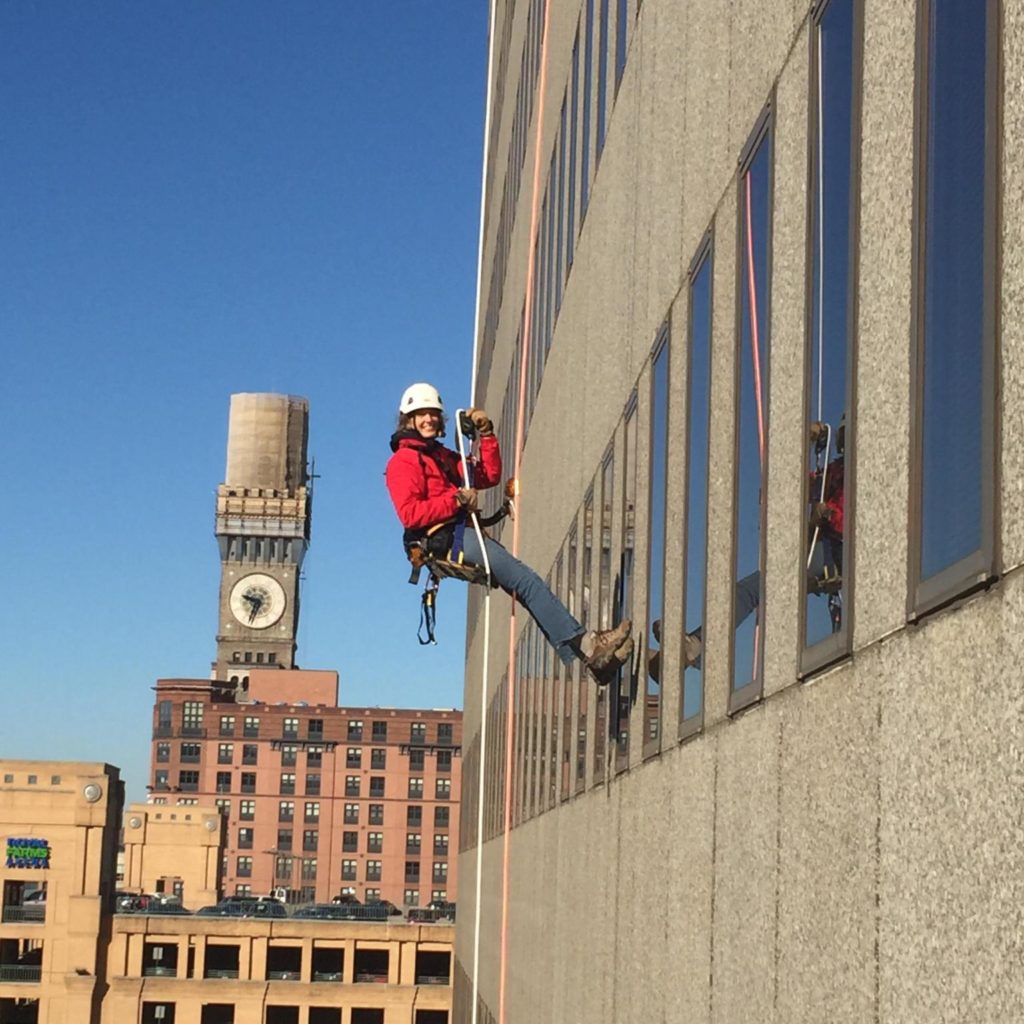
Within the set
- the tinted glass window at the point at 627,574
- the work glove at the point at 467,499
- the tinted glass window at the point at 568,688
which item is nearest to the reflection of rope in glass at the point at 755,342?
the tinted glass window at the point at 627,574

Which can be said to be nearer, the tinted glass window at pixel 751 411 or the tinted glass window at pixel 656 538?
the tinted glass window at pixel 751 411

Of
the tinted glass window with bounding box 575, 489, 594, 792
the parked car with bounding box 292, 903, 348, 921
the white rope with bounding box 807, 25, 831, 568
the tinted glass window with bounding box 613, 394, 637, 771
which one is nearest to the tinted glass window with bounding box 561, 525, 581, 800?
the tinted glass window with bounding box 575, 489, 594, 792

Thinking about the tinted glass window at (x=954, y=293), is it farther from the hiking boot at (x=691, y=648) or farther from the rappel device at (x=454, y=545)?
the rappel device at (x=454, y=545)

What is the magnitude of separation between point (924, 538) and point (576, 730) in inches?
404

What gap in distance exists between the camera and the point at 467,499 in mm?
12070

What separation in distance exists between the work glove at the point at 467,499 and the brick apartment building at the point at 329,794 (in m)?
137

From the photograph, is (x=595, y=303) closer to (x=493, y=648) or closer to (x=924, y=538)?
(x=924, y=538)

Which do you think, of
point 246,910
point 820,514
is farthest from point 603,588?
point 246,910

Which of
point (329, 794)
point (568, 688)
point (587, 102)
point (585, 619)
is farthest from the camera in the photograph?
point (329, 794)

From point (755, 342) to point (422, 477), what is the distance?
4944mm

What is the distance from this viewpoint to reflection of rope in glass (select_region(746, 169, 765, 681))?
741 centimetres

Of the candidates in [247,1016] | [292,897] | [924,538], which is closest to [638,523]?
[924,538]

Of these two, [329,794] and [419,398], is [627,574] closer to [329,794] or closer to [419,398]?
[419,398]

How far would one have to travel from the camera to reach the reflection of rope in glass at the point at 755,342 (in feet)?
24.3
